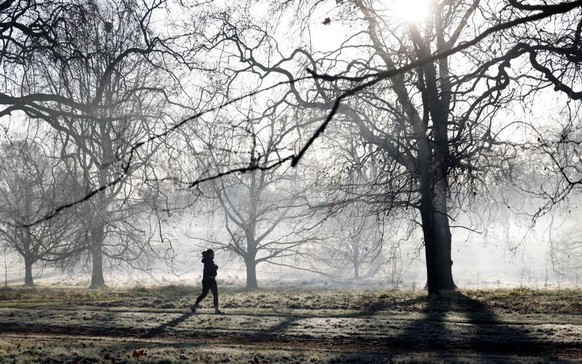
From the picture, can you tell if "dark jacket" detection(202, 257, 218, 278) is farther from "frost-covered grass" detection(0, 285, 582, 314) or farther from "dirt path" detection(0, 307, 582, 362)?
"dirt path" detection(0, 307, 582, 362)

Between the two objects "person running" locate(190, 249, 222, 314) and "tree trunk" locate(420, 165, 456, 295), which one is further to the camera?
"tree trunk" locate(420, 165, 456, 295)

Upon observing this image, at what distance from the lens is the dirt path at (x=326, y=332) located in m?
10.2

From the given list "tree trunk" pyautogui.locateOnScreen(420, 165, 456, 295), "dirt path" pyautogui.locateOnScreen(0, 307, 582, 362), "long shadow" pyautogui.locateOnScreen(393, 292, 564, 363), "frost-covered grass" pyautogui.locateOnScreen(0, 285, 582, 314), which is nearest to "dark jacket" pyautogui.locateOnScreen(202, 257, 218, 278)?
"frost-covered grass" pyautogui.locateOnScreen(0, 285, 582, 314)

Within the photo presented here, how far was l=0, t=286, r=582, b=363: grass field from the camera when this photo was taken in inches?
382

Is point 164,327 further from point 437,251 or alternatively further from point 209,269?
point 437,251

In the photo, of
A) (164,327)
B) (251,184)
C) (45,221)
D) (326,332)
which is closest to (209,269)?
(164,327)

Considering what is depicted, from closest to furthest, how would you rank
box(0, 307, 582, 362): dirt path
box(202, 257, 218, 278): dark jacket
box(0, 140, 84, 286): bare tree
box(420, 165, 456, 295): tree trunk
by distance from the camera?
box(0, 307, 582, 362): dirt path, box(0, 140, 84, 286): bare tree, box(202, 257, 218, 278): dark jacket, box(420, 165, 456, 295): tree trunk

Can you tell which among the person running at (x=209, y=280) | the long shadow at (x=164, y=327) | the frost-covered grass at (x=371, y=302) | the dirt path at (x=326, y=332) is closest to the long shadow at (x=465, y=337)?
the dirt path at (x=326, y=332)

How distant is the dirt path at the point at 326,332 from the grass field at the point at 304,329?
0.06 ft

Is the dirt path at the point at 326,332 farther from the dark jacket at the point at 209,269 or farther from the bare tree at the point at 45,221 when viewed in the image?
the bare tree at the point at 45,221

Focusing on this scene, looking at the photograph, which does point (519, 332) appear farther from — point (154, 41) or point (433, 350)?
point (154, 41)

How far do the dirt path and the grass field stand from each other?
0.02m

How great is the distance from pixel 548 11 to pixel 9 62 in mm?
13181

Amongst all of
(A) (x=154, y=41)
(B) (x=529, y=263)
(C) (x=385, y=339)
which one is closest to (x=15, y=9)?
(A) (x=154, y=41)
